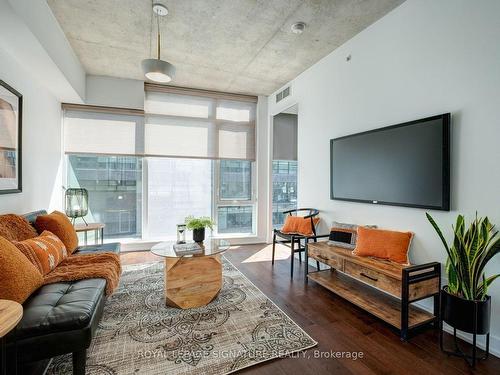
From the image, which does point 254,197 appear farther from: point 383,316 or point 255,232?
point 383,316

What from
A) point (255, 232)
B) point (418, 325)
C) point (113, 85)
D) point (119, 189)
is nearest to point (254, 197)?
point (255, 232)

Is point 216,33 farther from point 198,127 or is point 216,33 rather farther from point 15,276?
point 15,276

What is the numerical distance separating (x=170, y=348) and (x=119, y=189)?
11.1 feet

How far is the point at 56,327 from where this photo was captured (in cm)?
145

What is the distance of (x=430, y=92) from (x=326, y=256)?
1.88 m

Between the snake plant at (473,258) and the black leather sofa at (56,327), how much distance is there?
244 centimetres

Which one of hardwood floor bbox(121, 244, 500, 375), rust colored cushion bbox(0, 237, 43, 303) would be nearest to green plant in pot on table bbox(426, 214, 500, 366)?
hardwood floor bbox(121, 244, 500, 375)

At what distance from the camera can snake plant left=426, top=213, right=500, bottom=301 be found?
1.75 metres

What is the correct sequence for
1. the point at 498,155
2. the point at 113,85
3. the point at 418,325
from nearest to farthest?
the point at 498,155
the point at 418,325
the point at 113,85

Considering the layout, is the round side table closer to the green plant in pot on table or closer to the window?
the green plant in pot on table

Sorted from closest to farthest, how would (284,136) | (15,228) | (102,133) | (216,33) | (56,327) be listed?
(56,327), (15,228), (216,33), (102,133), (284,136)

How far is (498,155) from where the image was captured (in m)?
1.87

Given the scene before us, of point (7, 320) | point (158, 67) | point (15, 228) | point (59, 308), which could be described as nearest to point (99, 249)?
point (15, 228)

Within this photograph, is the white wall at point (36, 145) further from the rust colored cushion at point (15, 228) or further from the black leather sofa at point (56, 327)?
the black leather sofa at point (56, 327)
